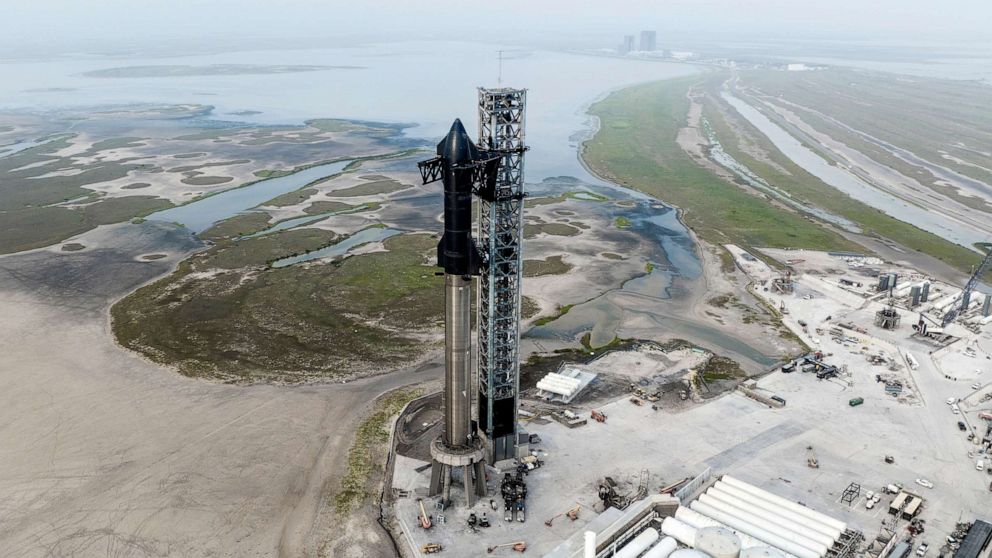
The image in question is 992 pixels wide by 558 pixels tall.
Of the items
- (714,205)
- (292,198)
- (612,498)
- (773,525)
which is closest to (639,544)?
(612,498)

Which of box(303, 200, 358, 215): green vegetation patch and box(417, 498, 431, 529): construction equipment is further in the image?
box(303, 200, 358, 215): green vegetation patch

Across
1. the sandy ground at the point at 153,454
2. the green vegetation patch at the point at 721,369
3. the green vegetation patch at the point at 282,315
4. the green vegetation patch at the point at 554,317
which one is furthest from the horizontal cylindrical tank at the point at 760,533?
the green vegetation patch at the point at 554,317

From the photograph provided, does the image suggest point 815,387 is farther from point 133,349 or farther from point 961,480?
point 133,349

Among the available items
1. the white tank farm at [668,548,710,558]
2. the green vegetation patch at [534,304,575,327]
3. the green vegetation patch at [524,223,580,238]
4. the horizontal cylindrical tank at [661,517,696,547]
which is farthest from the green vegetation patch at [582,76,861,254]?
the white tank farm at [668,548,710,558]

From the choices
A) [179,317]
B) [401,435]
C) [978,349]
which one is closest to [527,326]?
[401,435]

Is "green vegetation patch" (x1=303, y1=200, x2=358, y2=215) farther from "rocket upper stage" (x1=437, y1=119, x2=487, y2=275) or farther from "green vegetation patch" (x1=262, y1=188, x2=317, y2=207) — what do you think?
"rocket upper stage" (x1=437, y1=119, x2=487, y2=275)

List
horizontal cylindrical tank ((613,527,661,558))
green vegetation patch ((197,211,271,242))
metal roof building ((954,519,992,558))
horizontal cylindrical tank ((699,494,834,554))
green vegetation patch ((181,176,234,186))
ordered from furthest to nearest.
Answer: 1. green vegetation patch ((181,176,234,186))
2. green vegetation patch ((197,211,271,242))
3. metal roof building ((954,519,992,558))
4. horizontal cylindrical tank ((699,494,834,554))
5. horizontal cylindrical tank ((613,527,661,558))
